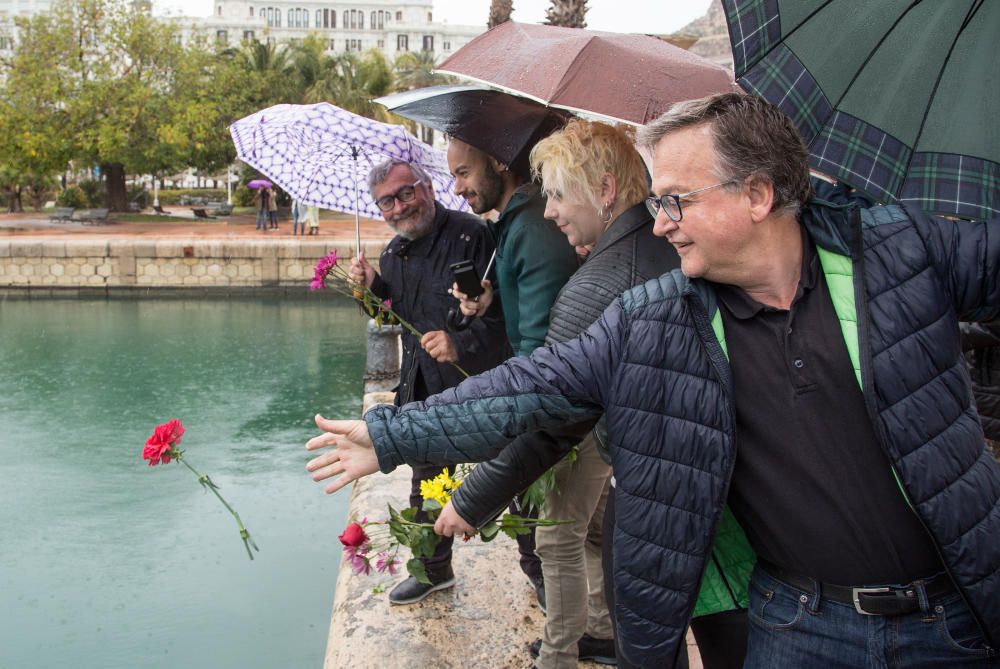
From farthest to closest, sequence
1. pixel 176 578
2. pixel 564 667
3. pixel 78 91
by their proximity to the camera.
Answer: pixel 78 91 < pixel 176 578 < pixel 564 667

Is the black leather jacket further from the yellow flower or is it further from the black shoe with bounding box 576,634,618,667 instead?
the black shoe with bounding box 576,634,618,667

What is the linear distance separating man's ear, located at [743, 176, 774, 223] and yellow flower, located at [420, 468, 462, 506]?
1.16 metres

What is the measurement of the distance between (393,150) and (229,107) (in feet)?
89.6

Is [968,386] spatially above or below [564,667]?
above

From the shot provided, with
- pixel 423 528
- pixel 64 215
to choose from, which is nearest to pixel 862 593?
pixel 423 528

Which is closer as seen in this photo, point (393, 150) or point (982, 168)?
point (982, 168)

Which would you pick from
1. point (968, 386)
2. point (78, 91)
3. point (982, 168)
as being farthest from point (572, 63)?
point (78, 91)

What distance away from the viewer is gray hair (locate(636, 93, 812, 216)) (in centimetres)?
151

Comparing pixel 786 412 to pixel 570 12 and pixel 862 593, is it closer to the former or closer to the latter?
pixel 862 593

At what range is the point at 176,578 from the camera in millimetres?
5004

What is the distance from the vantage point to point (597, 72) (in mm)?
2445

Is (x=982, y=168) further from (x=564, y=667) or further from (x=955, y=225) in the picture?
(x=564, y=667)

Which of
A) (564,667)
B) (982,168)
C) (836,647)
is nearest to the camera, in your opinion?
(836,647)

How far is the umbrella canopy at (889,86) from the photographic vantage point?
1.68 m
